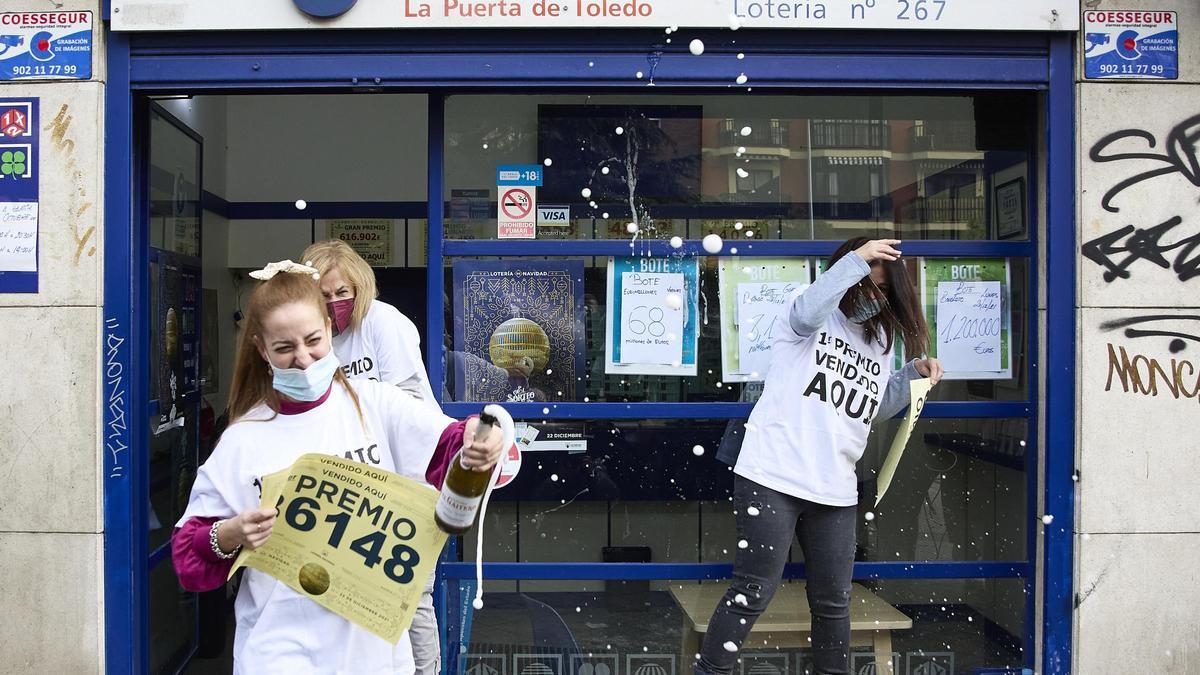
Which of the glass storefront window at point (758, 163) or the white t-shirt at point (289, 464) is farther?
the glass storefront window at point (758, 163)

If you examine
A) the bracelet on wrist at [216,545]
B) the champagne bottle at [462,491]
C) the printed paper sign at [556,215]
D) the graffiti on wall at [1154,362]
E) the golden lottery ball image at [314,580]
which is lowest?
the golden lottery ball image at [314,580]

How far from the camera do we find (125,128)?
162 inches

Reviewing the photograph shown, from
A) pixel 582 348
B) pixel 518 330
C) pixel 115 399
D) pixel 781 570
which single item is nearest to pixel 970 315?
pixel 781 570

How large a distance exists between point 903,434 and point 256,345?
2566 mm

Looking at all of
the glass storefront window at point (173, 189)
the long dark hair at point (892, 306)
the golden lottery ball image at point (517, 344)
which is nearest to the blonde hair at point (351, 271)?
the golden lottery ball image at point (517, 344)

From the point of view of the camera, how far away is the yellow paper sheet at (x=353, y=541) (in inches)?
93.4

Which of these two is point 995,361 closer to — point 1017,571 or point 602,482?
point 1017,571

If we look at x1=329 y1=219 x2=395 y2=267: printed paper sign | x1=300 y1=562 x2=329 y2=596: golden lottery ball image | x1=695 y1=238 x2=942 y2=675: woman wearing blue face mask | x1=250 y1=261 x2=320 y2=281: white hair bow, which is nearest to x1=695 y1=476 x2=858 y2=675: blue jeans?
x1=695 y1=238 x2=942 y2=675: woman wearing blue face mask

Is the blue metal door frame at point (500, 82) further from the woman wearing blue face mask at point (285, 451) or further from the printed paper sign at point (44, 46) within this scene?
the woman wearing blue face mask at point (285, 451)

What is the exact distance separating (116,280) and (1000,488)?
3.80 metres

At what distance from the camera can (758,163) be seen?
4504mm

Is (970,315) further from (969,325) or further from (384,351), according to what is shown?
(384,351)

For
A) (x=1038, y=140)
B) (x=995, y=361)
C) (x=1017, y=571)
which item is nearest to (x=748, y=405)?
(x=995, y=361)

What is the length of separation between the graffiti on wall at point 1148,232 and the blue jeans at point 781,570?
1504mm
